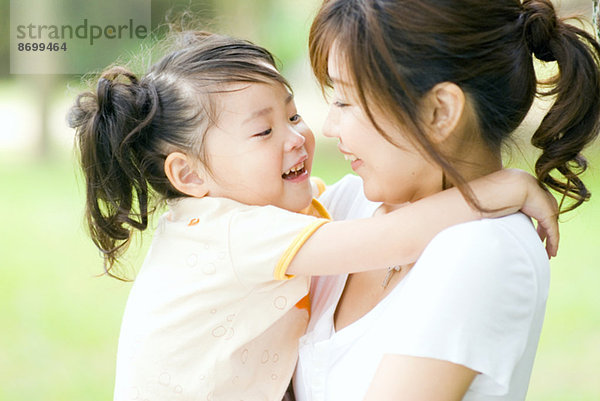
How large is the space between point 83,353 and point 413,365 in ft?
11.6

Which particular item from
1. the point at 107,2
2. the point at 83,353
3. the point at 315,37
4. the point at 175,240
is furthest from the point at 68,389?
the point at 315,37

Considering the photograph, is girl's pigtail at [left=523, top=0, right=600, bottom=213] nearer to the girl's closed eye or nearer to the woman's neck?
the woman's neck

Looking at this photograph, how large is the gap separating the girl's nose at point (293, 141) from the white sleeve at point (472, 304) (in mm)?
452

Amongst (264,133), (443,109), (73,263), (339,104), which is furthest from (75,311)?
(443,109)

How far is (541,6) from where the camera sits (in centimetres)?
126

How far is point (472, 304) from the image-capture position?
1.05 metres

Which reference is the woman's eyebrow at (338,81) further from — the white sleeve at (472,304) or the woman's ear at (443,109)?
the white sleeve at (472,304)

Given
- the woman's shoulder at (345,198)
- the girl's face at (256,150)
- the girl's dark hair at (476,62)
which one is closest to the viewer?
the girl's dark hair at (476,62)

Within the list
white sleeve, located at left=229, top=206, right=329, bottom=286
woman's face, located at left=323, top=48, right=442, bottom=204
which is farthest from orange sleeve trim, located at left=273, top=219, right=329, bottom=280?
woman's face, located at left=323, top=48, right=442, bottom=204

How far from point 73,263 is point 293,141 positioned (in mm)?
4280

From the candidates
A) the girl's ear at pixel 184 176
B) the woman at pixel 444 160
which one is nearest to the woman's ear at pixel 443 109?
the woman at pixel 444 160

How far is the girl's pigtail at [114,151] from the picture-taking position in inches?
60.4

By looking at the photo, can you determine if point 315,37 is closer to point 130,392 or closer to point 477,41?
point 477,41

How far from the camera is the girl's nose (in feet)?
4.89
